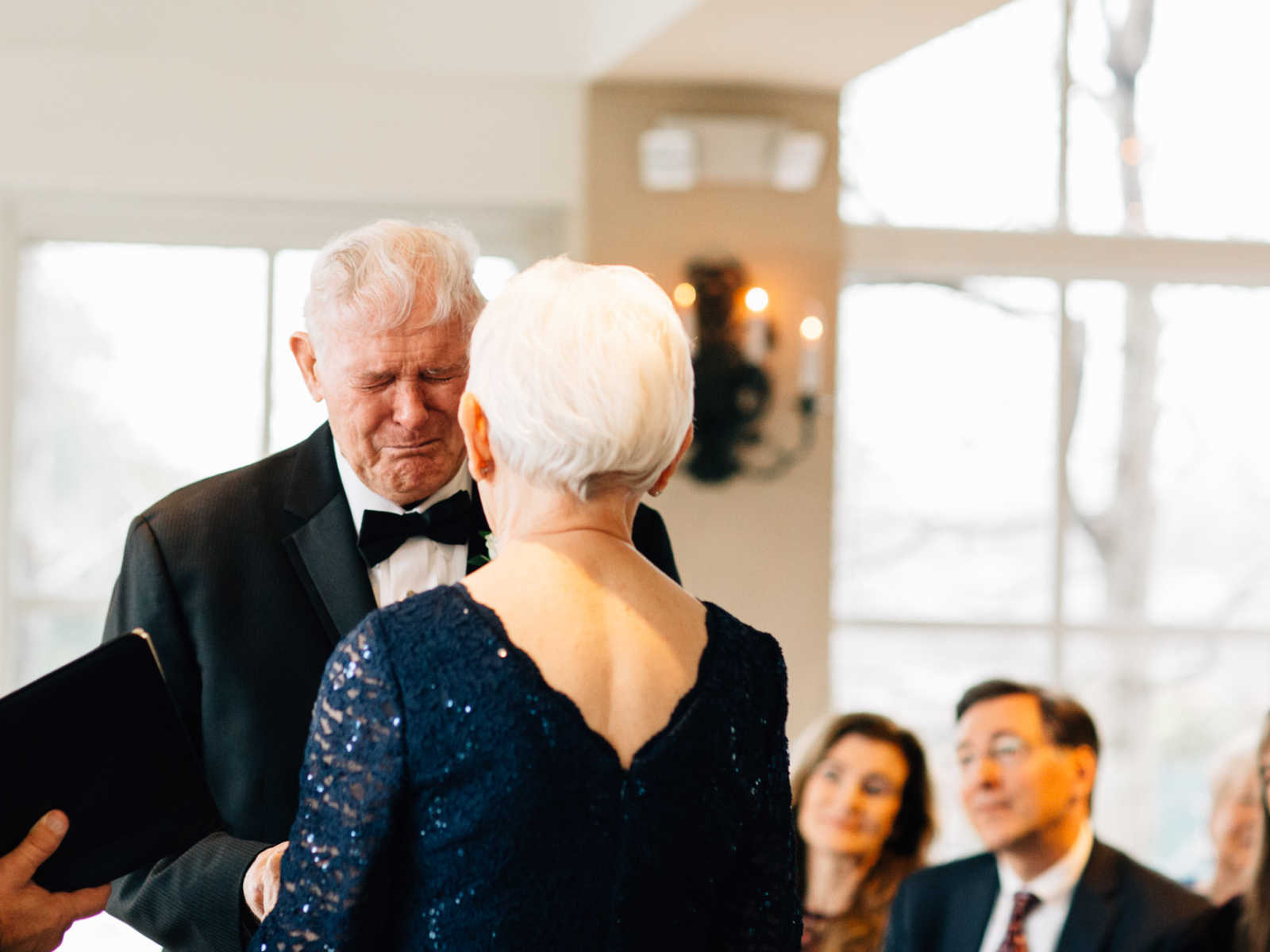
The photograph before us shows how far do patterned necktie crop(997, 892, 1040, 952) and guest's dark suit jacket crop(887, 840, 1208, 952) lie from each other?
5cm

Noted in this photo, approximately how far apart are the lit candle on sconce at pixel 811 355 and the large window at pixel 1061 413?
466 millimetres

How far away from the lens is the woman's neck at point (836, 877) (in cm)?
323

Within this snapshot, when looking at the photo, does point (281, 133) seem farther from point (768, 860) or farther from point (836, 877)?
point (768, 860)

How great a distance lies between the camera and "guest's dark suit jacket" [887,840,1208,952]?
296 cm

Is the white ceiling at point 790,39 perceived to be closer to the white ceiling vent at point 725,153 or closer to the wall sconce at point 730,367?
the white ceiling vent at point 725,153

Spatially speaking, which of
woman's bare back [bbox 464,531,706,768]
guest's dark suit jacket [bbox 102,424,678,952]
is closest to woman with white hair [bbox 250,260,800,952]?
woman's bare back [bbox 464,531,706,768]

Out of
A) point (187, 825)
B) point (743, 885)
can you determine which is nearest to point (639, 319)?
point (743, 885)

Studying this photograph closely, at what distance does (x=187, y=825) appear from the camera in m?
1.56

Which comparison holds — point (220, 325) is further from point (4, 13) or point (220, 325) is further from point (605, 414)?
point (605, 414)

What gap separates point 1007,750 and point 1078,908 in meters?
0.35

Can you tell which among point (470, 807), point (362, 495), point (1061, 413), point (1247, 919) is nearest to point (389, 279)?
point (362, 495)

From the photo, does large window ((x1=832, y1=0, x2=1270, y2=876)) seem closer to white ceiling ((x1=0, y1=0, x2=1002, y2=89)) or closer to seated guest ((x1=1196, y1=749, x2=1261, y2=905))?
white ceiling ((x1=0, y1=0, x2=1002, y2=89))

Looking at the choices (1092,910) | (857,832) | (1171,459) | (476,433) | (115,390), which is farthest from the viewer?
(1171,459)

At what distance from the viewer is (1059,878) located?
10.1ft
